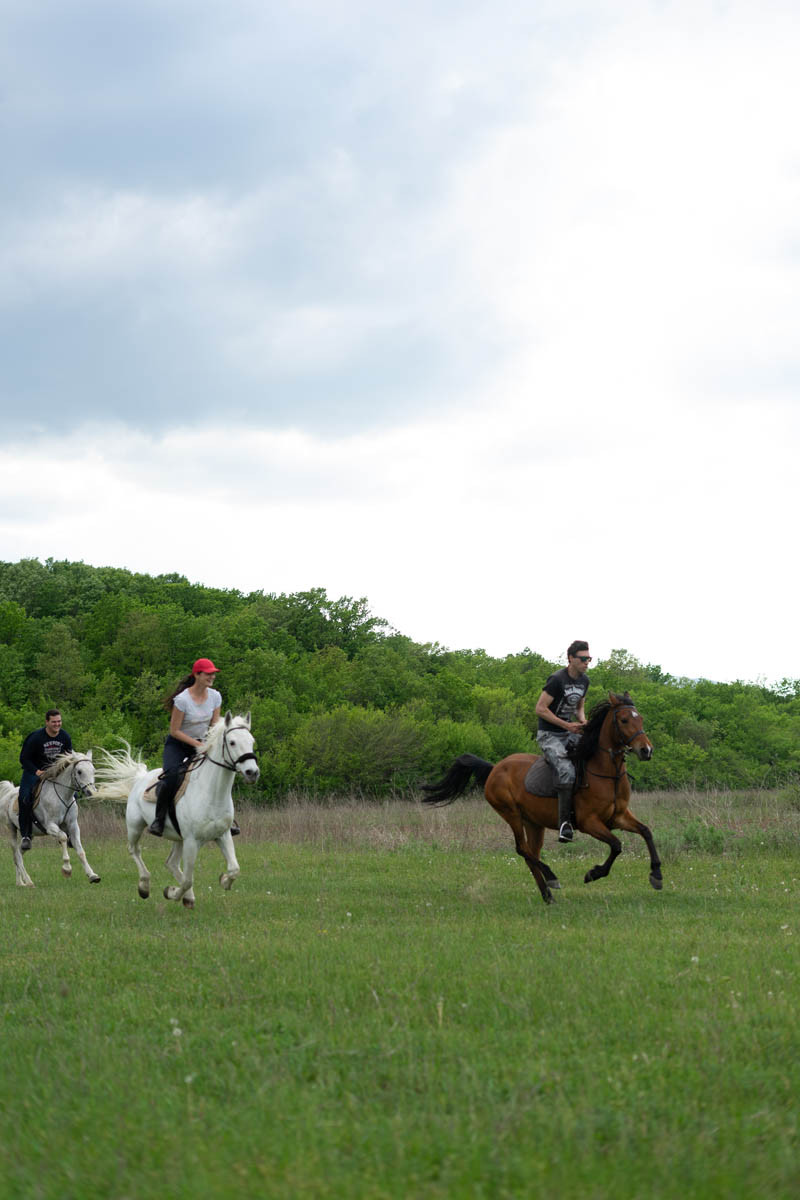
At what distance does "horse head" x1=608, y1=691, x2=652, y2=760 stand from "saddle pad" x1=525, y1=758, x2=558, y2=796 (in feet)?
3.67

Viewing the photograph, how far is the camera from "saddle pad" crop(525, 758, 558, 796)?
13078 millimetres

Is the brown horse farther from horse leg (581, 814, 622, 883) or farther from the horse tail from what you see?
the horse tail

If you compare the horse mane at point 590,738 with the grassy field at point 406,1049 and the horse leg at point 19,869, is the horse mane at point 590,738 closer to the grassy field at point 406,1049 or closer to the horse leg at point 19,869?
the grassy field at point 406,1049

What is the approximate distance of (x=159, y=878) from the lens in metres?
16.7

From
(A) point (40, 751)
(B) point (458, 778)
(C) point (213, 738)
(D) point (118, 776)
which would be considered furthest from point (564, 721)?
(A) point (40, 751)

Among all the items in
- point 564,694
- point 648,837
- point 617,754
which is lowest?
point 648,837

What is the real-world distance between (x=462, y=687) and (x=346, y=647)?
19144 millimetres

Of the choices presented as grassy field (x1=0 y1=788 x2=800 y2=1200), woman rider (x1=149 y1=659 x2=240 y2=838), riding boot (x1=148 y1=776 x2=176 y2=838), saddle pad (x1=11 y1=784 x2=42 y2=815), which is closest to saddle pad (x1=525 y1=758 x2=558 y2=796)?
grassy field (x1=0 y1=788 x2=800 y2=1200)

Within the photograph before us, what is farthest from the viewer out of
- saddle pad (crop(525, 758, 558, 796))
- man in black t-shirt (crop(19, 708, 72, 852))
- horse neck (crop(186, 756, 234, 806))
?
man in black t-shirt (crop(19, 708, 72, 852))

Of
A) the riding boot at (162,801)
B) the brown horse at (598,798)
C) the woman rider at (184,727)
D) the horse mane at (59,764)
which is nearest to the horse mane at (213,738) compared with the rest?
the woman rider at (184,727)

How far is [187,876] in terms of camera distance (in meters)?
11.8

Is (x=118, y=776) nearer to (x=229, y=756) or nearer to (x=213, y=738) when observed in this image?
(x=213, y=738)

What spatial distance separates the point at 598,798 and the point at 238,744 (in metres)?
4.54

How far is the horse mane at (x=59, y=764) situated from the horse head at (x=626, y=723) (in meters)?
8.45
